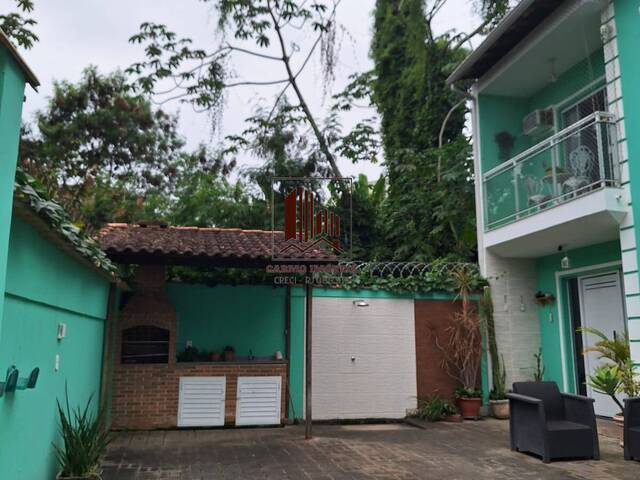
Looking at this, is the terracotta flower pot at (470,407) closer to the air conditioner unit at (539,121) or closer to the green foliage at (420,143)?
the green foliage at (420,143)

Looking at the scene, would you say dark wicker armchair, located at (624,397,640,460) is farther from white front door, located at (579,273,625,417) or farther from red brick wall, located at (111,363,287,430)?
red brick wall, located at (111,363,287,430)

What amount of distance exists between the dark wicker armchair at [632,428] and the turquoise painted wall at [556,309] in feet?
9.85

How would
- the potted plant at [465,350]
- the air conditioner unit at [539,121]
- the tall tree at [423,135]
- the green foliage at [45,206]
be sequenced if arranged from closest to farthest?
the green foliage at [45,206]
the potted plant at [465,350]
the air conditioner unit at [539,121]
the tall tree at [423,135]

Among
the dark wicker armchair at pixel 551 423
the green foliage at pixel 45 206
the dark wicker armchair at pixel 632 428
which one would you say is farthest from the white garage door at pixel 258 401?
the dark wicker armchair at pixel 632 428

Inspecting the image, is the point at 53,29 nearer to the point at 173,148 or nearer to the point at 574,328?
the point at 173,148

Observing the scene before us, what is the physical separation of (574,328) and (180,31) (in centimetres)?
1108

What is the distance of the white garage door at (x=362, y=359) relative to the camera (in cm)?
916

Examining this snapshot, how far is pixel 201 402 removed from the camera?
8375 mm

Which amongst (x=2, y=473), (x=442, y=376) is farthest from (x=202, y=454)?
(x=442, y=376)

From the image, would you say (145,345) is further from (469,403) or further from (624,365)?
(624,365)

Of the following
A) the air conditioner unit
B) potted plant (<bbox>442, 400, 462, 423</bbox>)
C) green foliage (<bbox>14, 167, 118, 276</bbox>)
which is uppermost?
the air conditioner unit

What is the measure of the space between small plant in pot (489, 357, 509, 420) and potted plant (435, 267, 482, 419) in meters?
0.30

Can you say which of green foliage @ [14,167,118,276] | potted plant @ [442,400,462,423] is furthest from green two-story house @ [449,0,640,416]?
green foliage @ [14,167,118,276]

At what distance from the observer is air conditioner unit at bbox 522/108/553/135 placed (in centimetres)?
1004
